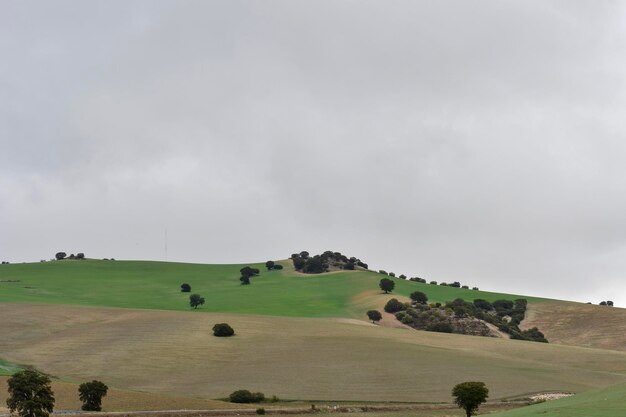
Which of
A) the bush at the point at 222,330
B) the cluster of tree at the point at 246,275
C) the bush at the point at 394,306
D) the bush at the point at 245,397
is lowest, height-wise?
the bush at the point at 245,397

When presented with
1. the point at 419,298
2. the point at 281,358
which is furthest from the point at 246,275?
the point at 281,358

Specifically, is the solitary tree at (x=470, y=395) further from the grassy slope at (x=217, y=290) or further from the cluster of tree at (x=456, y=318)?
the grassy slope at (x=217, y=290)

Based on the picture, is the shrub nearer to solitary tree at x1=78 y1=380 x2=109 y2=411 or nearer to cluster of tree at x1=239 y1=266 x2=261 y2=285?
cluster of tree at x1=239 y1=266 x2=261 y2=285

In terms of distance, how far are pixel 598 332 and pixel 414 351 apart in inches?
2076

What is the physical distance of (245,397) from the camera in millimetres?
64625

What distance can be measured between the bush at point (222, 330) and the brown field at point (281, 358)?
126 centimetres

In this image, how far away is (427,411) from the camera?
6019cm

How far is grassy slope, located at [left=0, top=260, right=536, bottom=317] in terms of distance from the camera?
14238 cm

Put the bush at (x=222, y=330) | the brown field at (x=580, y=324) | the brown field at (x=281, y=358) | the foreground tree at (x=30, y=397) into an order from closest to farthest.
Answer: the foreground tree at (x=30, y=397) < the brown field at (x=281, y=358) < the bush at (x=222, y=330) < the brown field at (x=580, y=324)

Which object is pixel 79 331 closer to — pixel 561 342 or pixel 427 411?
pixel 427 411

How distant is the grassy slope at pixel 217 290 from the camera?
14238 cm

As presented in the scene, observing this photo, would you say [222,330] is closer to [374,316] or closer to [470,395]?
[374,316]

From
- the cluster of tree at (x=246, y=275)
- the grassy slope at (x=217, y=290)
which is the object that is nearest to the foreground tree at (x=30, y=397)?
the grassy slope at (x=217, y=290)

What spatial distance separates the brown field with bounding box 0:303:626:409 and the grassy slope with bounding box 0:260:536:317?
2921 centimetres
